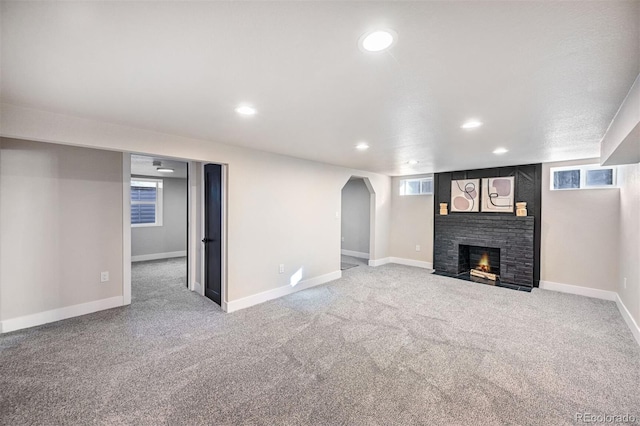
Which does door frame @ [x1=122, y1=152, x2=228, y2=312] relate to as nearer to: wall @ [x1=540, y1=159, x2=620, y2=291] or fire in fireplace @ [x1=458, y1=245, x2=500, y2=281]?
fire in fireplace @ [x1=458, y1=245, x2=500, y2=281]

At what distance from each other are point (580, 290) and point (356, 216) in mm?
4797

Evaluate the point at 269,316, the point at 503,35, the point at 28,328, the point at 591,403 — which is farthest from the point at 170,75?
the point at 591,403

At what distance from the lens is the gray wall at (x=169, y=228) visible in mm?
7020

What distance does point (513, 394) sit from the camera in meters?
2.07

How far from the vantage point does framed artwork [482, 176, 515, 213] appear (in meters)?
5.22

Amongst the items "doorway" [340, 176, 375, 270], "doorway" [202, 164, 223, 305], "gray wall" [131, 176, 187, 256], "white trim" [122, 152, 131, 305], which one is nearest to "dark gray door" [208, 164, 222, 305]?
"doorway" [202, 164, 223, 305]

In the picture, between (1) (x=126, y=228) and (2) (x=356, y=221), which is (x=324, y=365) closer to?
(1) (x=126, y=228)

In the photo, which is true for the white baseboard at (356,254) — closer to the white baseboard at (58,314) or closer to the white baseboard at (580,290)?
the white baseboard at (580,290)

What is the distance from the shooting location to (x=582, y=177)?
445 centimetres

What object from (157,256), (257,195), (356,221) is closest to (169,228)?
(157,256)

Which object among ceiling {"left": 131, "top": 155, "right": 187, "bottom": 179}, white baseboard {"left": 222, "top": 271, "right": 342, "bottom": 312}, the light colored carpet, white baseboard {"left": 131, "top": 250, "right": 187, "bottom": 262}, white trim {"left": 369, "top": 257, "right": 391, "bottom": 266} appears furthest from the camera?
white baseboard {"left": 131, "top": 250, "right": 187, "bottom": 262}

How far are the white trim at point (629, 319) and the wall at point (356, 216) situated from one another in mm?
4725

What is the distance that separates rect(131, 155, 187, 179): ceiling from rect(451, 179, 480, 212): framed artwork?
229 inches

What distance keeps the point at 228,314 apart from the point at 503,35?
3777 mm
